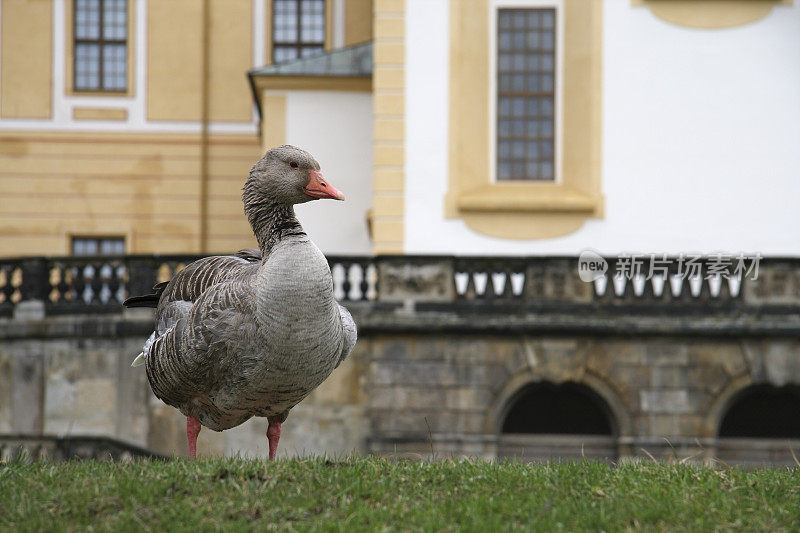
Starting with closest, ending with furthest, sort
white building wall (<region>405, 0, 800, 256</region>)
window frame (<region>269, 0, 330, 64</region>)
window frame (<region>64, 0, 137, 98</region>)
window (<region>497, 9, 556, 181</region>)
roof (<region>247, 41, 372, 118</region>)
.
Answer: white building wall (<region>405, 0, 800, 256</region>)
window (<region>497, 9, 556, 181</region>)
roof (<region>247, 41, 372, 118</region>)
window frame (<region>64, 0, 137, 98</region>)
window frame (<region>269, 0, 330, 64</region>)

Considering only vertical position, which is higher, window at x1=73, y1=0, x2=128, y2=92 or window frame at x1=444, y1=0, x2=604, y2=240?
window at x1=73, y1=0, x2=128, y2=92

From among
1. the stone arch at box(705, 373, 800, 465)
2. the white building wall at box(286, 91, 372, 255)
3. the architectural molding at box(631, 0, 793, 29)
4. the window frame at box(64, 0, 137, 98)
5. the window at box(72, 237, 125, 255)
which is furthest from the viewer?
the window at box(72, 237, 125, 255)

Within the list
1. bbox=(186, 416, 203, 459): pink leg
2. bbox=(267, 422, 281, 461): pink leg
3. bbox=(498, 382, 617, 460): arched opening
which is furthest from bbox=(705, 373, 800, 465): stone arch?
bbox=(186, 416, 203, 459): pink leg

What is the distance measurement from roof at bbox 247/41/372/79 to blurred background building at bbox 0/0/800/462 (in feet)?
0.24

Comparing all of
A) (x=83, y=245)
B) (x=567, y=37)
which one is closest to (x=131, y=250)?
(x=83, y=245)

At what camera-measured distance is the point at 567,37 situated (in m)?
23.1

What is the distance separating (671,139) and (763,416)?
19.1 ft

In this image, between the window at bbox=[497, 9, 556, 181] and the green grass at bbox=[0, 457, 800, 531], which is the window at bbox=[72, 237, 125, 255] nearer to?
the window at bbox=[497, 9, 556, 181]

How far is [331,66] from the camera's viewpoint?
25.7 m

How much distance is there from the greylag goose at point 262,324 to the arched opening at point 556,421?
11964mm

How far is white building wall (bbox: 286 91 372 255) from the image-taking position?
2497 centimetres

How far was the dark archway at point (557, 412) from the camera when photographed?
66.2ft

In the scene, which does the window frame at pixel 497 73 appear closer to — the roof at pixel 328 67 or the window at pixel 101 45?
the roof at pixel 328 67

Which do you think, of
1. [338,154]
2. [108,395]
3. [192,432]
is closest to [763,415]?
[338,154]
